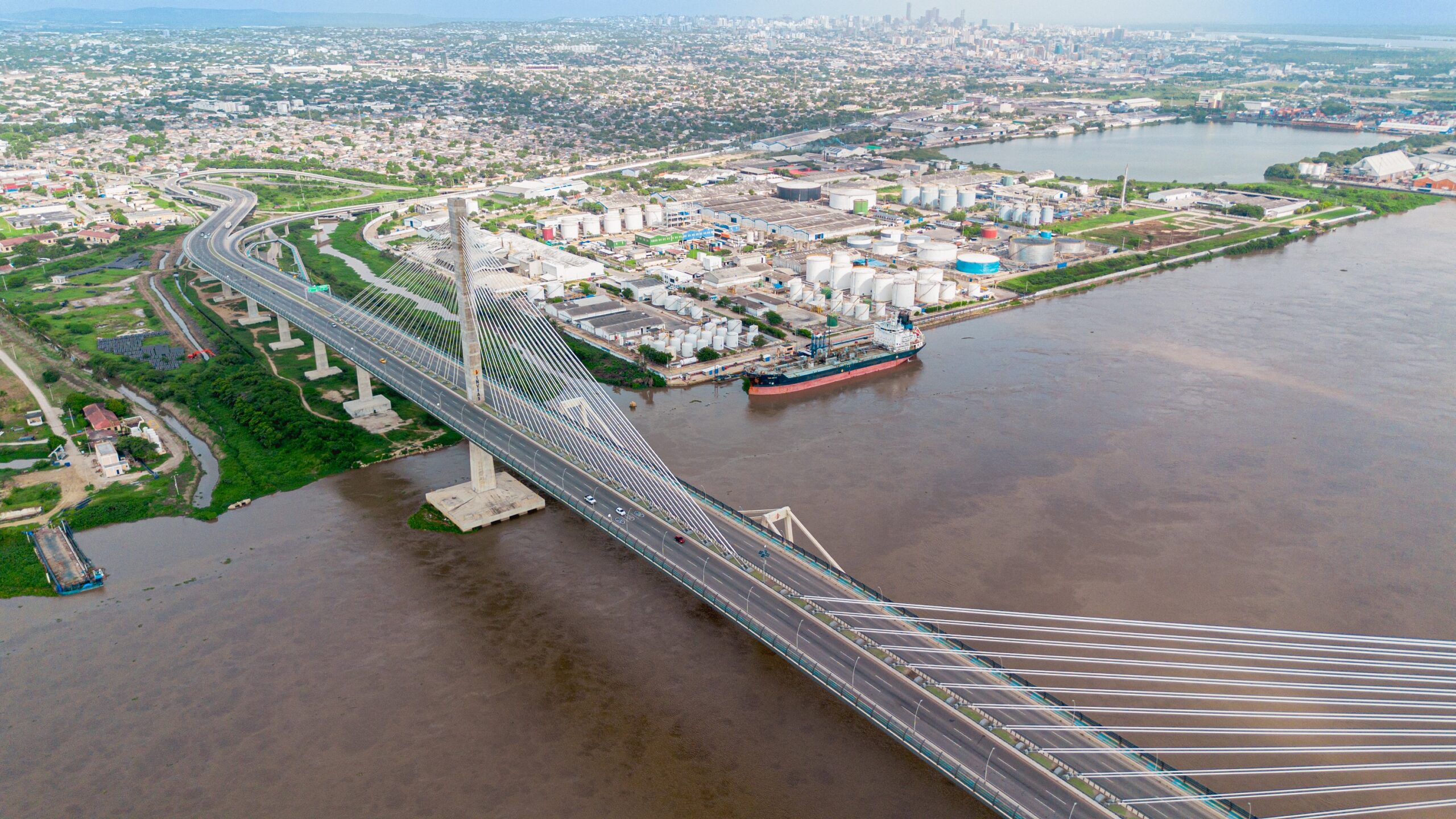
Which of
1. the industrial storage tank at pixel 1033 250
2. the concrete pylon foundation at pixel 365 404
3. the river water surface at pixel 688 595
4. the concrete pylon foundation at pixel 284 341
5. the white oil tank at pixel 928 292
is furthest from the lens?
the industrial storage tank at pixel 1033 250

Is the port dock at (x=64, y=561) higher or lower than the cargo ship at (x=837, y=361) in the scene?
lower

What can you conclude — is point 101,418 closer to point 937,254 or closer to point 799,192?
point 937,254

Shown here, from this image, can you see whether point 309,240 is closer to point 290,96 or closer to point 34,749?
point 34,749

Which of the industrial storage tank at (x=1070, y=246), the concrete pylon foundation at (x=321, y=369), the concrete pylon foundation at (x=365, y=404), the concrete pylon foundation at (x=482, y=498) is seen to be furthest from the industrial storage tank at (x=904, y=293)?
the concrete pylon foundation at (x=321, y=369)

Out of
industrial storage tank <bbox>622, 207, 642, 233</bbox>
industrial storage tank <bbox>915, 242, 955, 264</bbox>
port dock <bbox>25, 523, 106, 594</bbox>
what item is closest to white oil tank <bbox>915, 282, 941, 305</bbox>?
industrial storage tank <bbox>915, 242, 955, 264</bbox>

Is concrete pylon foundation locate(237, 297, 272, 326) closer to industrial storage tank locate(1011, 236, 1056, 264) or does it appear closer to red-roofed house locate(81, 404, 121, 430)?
red-roofed house locate(81, 404, 121, 430)

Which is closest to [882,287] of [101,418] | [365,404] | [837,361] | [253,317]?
[837,361]

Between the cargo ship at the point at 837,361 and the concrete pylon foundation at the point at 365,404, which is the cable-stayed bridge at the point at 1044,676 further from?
the cargo ship at the point at 837,361
